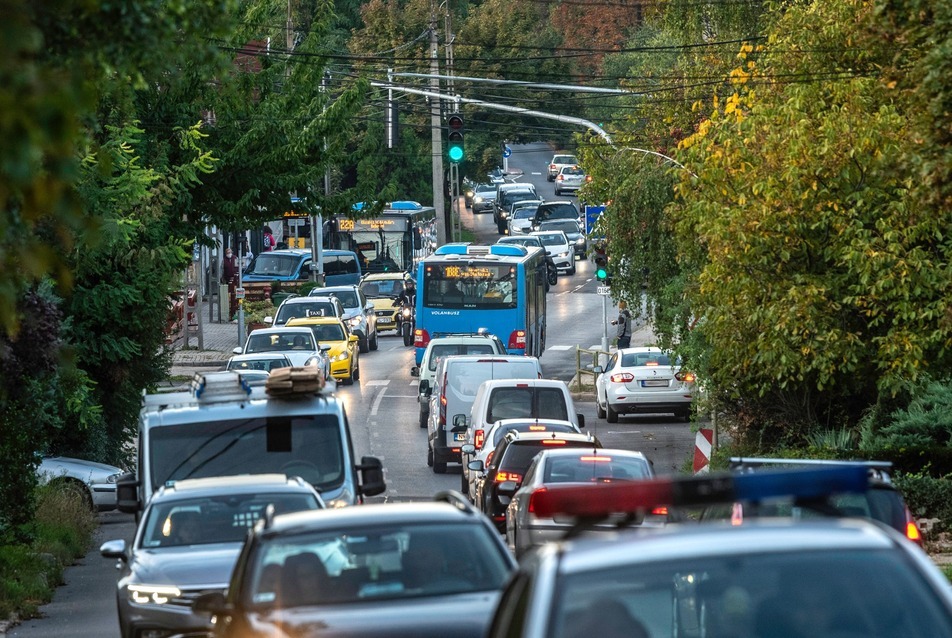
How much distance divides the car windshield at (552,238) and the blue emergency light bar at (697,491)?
62906 millimetres

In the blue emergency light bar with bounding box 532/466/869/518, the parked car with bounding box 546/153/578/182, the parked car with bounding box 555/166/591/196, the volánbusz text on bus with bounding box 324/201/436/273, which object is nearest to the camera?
the blue emergency light bar with bounding box 532/466/869/518

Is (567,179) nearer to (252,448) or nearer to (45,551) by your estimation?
(45,551)

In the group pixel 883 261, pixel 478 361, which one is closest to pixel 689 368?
pixel 478 361

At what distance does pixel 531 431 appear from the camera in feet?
65.4

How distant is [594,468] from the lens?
15945 mm

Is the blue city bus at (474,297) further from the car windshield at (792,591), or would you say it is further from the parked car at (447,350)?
the car windshield at (792,591)

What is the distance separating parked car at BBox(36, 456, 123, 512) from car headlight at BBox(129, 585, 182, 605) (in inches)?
488

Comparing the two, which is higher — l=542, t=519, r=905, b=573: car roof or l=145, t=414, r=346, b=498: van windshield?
l=542, t=519, r=905, b=573: car roof

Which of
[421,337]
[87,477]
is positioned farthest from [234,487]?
[421,337]

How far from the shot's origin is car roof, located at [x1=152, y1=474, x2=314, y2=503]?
38.1ft

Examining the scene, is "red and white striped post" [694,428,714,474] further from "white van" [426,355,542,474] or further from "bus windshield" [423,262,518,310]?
"bus windshield" [423,262,518,310]

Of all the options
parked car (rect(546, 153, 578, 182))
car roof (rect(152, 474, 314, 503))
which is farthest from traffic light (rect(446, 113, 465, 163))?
parked car (rect(546, 153, 578, 182))

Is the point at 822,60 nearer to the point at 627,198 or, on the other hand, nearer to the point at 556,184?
the point at 627,198

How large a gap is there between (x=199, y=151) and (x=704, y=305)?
972 centimetres
